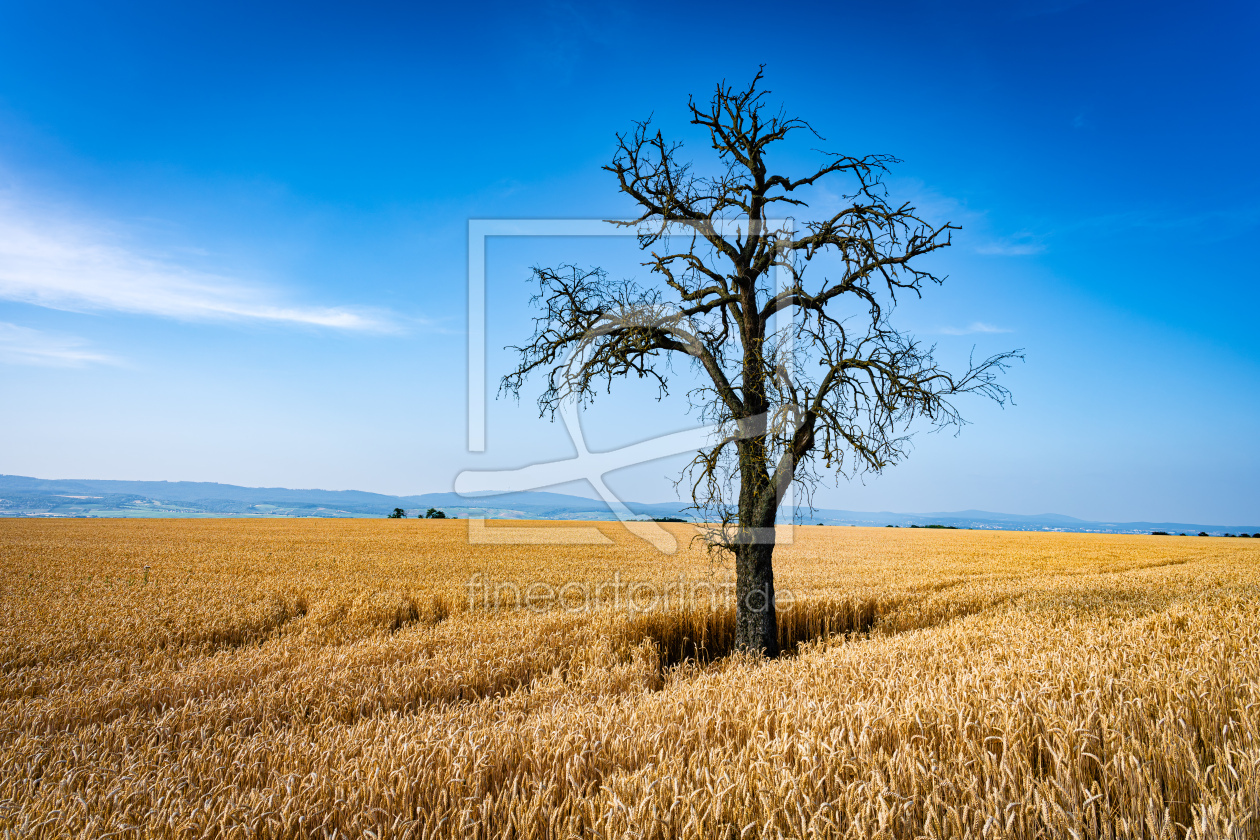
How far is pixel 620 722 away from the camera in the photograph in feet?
13.6

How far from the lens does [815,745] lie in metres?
3.37

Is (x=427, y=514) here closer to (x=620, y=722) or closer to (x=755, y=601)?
(x=755, y=601)

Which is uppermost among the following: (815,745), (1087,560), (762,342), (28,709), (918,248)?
(918,248)

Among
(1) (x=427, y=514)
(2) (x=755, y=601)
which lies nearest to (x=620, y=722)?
(2) (x=755, y=601)

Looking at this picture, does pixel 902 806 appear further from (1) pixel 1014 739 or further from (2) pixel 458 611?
(2) pixel 458 611

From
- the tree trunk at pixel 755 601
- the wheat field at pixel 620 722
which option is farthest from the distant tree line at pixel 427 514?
the tree trunk at pixel 755 601

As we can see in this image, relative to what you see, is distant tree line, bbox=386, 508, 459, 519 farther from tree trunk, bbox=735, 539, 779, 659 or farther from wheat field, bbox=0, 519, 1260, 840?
tree trunk, bbox=735, 539, 779, 659

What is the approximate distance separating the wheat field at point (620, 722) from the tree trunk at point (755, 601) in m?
0.69

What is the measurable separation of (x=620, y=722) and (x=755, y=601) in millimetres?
5550

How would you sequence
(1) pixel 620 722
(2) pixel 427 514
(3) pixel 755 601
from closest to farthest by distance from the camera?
(1) pixel 620 722, (3) pixel 755 601, (2) pixel 427 514

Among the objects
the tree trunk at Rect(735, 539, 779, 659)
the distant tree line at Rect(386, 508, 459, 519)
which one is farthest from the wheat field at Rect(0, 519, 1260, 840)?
the distant tree line at Rect(386, 508, 459, 519)

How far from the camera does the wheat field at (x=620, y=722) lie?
2.77 metres

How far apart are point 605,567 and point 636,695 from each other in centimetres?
1394

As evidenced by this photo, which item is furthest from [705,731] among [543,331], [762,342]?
[543,331]
